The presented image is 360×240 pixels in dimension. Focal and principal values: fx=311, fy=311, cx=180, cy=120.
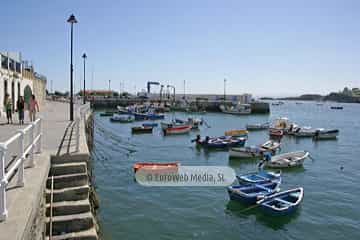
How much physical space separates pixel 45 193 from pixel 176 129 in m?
34.4

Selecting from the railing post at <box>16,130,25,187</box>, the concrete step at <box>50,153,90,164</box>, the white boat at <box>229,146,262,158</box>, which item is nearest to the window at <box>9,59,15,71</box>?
the white boat at <box>229,146,262,158</box>

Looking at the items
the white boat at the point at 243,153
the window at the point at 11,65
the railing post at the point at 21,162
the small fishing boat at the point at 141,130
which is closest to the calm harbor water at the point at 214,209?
the white boat at the point at 243,153

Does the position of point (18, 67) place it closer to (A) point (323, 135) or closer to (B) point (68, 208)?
(B) point (68, 208)

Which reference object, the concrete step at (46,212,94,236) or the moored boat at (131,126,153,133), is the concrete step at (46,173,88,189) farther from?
the moored boat at (131,126,153,133)

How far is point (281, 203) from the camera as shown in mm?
13773

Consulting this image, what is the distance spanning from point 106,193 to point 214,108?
80191 mm

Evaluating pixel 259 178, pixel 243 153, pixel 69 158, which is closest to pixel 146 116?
pixel 243 153

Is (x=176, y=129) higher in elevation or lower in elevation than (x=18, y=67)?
lower

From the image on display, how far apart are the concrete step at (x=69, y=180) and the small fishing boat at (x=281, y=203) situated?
26.9ft

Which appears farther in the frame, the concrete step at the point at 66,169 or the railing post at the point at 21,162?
the concrete step at the point at 66,169

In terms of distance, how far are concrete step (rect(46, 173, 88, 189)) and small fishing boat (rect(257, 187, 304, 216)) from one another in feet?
26.9

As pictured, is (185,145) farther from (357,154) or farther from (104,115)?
(104,115)

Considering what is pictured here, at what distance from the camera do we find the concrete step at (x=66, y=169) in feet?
27.6

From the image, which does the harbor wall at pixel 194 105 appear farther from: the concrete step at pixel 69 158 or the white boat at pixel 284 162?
the concrete step at pixel 69 158
